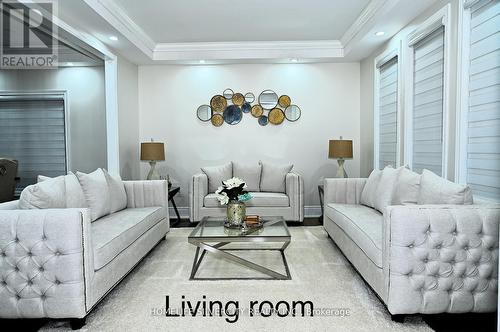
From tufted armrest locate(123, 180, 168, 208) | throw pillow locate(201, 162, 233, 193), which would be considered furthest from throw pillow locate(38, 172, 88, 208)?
throw pillow locate(201, 162, 233, 193)

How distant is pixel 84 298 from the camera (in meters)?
2.18

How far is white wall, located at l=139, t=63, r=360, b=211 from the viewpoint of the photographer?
586 cm

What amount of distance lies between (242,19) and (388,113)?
2.25m

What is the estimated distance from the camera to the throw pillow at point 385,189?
11.0ft

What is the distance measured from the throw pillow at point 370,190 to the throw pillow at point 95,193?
2.70 meters

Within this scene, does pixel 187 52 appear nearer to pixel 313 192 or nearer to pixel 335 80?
pixel 335 80

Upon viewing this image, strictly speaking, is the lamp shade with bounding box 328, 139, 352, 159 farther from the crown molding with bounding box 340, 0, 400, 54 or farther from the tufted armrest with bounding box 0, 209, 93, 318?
the tufted armrest with bounding box 0, 209, 93, 318

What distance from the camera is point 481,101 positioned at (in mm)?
2801

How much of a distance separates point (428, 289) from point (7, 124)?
6.63 metres

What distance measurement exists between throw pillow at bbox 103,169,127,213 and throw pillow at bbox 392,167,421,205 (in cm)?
276

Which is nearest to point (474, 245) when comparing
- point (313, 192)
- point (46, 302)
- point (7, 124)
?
point (46, 302)

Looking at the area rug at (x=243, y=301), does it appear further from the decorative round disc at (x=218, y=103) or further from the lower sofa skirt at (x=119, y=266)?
the decorative round disc at (x=218, y=103)

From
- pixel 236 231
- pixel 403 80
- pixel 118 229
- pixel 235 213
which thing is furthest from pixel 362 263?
pixel 403 80

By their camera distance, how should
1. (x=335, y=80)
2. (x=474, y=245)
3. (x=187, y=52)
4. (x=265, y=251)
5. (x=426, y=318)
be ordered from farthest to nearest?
(x=335, y=80) → (x=187, y=52) → (x=265, y=251) → (x=426, y=318) → (x=474, y=245)
